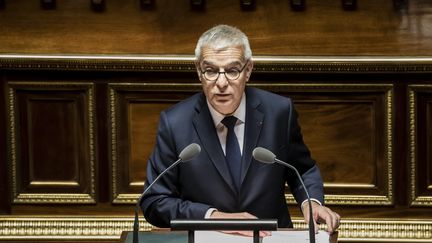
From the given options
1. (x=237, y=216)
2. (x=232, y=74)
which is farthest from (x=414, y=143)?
(x=237, y=216)

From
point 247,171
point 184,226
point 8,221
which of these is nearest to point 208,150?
point 247,171

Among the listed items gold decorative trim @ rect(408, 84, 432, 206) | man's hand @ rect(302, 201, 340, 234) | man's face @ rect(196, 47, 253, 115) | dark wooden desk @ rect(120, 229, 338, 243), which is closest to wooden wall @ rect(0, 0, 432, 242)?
gold decorative trim @ rect(408, 84, 432, 206)

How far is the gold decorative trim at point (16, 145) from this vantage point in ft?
17.4

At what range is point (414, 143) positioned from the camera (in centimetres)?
525

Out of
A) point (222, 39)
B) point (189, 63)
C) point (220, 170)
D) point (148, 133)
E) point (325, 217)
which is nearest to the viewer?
point (325, 217)

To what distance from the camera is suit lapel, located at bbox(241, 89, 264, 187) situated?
3525mm

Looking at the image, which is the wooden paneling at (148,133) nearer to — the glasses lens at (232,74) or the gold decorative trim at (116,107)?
the gold decorative trim at (116,107)

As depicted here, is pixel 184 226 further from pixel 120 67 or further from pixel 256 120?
pixel 120 67

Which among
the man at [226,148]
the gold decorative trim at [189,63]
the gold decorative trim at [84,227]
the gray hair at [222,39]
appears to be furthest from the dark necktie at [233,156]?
the gold decorative trim at [84,227]

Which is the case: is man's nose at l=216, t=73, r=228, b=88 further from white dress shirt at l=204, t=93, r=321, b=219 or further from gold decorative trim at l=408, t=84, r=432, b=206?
gold decorative trim at l=408, t=84, r=432, b=206

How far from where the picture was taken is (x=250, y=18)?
207 inches

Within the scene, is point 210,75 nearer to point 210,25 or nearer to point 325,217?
point 325,217

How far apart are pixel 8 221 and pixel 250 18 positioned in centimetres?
173

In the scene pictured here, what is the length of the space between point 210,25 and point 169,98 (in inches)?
17.9
